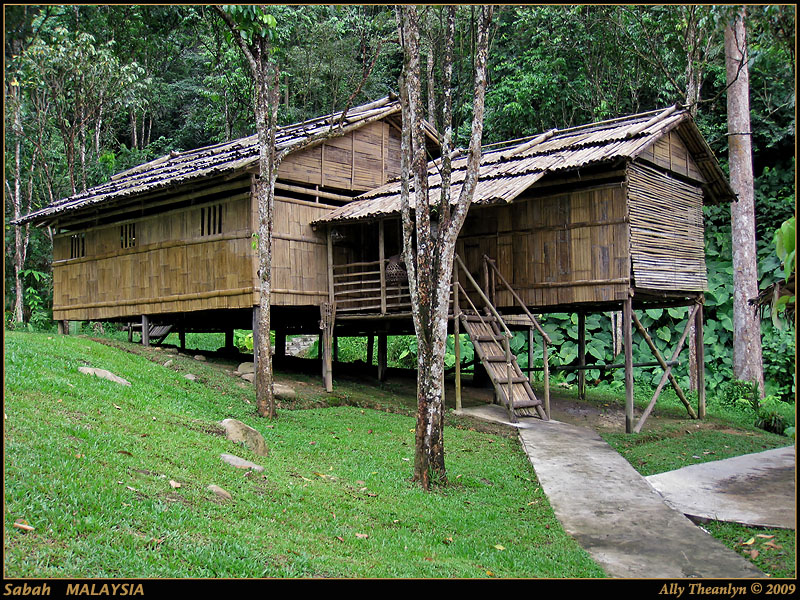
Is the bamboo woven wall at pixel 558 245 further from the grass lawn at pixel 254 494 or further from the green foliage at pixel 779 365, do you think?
the green foliage at pixel 779 365

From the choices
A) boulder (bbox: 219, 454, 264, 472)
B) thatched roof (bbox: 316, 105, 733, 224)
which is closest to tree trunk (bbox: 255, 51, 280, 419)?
thatched roof (bbox: 316, 105, 733, 224)

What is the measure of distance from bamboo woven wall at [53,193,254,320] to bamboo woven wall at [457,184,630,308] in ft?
16.1

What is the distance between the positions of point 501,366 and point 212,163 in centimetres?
803

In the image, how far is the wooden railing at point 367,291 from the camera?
15.2 m

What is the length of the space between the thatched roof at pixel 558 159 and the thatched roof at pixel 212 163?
1746 mm

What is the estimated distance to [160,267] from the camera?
1672cm

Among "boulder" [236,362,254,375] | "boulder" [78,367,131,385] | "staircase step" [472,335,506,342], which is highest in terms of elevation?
"staircase step" [472,335,506,342]

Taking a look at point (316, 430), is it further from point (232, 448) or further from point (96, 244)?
point (96, 244)

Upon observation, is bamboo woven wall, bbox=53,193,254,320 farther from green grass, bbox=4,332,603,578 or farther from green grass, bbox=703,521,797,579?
green grass, bbox=703,521,797,579

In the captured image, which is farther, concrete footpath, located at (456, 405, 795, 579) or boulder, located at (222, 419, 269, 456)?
boulder, located at (222, 419, 269, 456)

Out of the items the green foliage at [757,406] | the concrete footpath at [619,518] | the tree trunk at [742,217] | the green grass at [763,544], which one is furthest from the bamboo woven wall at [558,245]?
the green grass at [763,544]

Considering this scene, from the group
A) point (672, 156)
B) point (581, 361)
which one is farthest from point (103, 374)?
point (672, 156)

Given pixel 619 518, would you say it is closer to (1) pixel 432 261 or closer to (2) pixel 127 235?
(1) pixel 432 261

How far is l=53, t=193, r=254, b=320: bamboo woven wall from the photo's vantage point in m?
15.2
